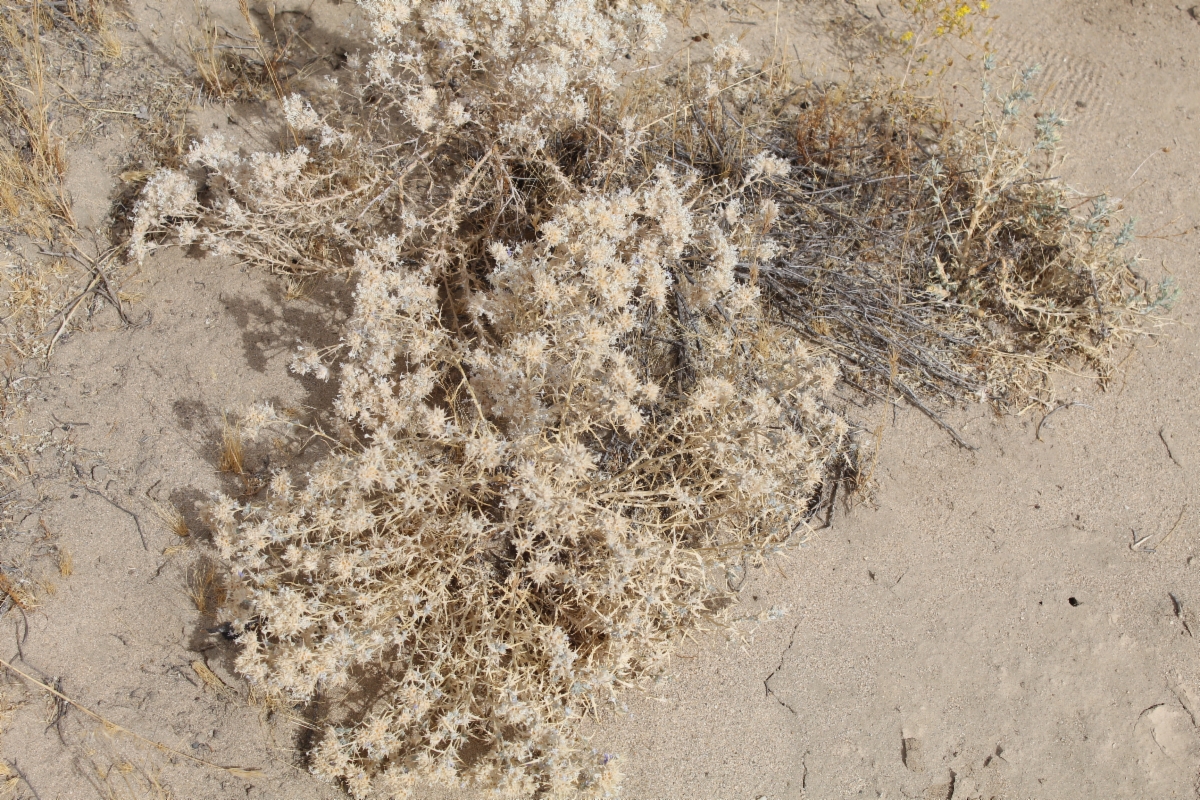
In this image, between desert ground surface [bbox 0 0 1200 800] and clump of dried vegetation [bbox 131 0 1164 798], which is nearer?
clump of dried vegetation [bbox 131 0 1164 798]

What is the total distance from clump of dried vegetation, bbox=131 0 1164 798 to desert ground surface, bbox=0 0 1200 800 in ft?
0.58

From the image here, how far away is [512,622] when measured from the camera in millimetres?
2525

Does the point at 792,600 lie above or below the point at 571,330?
below

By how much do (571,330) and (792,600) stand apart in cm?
127

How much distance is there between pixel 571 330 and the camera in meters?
2.63

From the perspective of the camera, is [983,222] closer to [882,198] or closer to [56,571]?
[882,198]

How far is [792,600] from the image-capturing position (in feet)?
9.66

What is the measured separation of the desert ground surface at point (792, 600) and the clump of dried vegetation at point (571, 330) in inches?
6.9

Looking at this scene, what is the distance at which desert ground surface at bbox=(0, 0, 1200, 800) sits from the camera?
262cm

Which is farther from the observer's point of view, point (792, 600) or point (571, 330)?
point (792, 600)

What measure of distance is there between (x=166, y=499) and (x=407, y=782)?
1329 millimetres

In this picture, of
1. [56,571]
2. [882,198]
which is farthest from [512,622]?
[882,198]

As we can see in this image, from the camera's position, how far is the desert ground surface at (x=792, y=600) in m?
2.62

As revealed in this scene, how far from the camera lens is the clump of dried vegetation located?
2.48 meters
